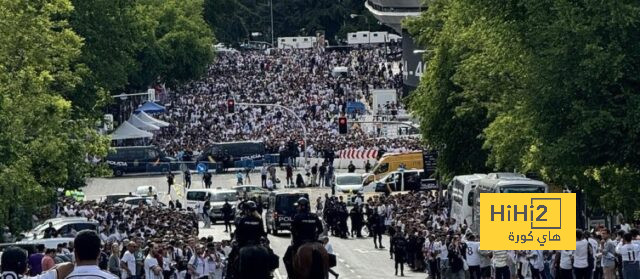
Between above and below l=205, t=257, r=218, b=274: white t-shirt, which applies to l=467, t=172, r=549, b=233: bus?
above

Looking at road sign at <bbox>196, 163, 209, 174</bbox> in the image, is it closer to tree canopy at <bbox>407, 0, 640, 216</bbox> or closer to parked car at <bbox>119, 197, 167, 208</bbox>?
parked car at <bbox>119, 197, 167, 208</bbox>

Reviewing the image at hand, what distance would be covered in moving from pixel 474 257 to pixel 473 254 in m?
0.08

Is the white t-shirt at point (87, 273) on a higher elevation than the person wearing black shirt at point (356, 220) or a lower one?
higher

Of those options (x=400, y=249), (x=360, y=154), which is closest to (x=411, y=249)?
(x=400, y=249)

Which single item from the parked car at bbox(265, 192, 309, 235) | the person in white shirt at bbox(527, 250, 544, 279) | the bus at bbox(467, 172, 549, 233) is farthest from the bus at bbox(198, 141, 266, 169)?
the person in white shirt at bbox(527, 250, 544, 279)

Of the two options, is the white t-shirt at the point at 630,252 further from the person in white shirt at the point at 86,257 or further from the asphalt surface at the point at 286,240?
the person in white shirt at the point at 86,257

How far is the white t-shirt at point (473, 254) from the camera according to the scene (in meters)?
44.7

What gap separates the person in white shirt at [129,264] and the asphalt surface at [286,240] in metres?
8.77

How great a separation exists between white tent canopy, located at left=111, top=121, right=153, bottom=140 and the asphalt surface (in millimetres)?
5622

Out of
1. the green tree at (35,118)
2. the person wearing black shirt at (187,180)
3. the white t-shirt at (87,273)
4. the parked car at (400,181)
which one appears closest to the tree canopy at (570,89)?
the green tree at (35,118)

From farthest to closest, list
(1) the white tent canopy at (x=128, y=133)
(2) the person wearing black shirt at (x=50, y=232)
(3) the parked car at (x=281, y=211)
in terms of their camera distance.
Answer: (1) the white tent canopy at (x=128, y=133), (3) the parked car at (x=281, y=211), (2) the person wearing black shirt at (x=50, y=232)

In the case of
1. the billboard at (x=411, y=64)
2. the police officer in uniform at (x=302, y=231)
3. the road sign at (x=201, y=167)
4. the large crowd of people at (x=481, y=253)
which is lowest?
the road sign at (x=201, y=167)

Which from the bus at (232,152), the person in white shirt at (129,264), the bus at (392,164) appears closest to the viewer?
the person in white shirt at (129,264)

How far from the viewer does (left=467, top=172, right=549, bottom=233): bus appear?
5347cm
